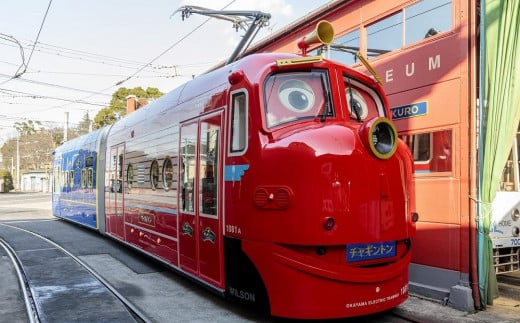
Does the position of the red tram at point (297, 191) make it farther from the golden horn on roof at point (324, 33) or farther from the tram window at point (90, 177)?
the tram window at point (90, 177)

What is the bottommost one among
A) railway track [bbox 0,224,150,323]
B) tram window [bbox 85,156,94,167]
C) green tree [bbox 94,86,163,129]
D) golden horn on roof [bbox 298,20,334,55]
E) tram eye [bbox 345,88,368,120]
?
railway track [bbox 0,224,150,323]

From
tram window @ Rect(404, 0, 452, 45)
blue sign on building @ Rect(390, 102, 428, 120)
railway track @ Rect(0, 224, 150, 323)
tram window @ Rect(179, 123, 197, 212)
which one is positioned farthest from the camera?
blue sign on building @ Rect(390, 102, 428, 120)

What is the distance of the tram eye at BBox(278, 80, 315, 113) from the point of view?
5.02m

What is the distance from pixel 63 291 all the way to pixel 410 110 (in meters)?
5.69

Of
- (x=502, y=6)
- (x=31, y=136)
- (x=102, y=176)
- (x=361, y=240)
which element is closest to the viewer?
(x=361, y=240)

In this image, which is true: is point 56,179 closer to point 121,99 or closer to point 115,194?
point 115,194

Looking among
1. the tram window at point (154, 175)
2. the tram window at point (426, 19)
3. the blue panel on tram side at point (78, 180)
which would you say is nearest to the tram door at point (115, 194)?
the blue panel on tram side at point (78, 180)

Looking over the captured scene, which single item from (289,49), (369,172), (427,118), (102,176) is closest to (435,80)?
(427,118)

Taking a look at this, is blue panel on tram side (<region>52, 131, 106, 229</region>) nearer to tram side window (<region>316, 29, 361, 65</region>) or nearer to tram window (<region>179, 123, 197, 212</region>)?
tram window (<region>179, 123, 197, 212</region>)

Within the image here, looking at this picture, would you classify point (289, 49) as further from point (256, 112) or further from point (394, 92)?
point (256, 112)

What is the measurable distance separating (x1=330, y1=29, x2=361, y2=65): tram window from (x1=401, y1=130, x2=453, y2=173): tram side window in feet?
7.20

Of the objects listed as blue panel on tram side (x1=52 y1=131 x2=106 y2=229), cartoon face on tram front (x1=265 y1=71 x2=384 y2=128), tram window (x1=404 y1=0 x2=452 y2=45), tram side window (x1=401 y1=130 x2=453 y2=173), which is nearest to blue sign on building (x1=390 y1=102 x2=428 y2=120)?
tram side window (x1=401 y1=130 x2=453 y2=173)

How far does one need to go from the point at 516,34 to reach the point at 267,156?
3.68m

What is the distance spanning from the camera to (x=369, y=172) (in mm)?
4578
